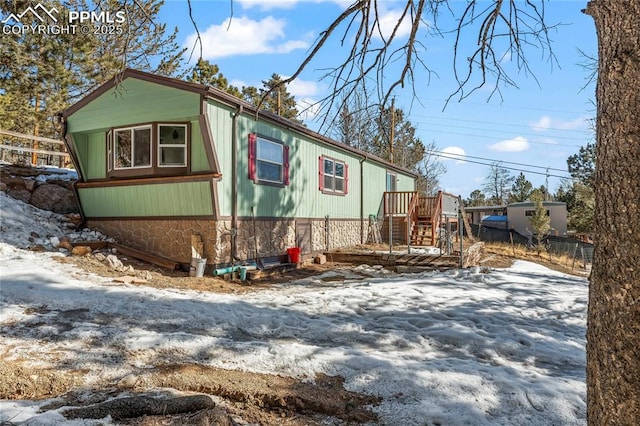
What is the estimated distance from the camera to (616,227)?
5.19 feet

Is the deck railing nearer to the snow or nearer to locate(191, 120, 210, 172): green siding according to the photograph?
the snow

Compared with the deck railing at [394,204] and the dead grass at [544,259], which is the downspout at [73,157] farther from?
the dead grass at [544,259]

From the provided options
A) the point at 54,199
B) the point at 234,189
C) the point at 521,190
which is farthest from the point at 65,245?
the point at 521,190

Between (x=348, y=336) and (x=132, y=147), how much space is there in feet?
22.7

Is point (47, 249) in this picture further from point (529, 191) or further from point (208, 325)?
point (529, 191)

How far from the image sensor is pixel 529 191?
158 feet

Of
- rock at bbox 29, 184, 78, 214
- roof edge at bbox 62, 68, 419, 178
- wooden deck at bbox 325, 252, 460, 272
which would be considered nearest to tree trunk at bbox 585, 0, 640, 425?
roof edge at bbox 62, 68, 419, 178

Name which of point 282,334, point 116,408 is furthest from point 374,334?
point 116,408

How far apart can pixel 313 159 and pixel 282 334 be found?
7792 mm

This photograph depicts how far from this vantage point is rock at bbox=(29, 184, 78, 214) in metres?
10.7

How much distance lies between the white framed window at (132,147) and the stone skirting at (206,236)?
1304 mm

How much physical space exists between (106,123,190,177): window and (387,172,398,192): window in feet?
34.1

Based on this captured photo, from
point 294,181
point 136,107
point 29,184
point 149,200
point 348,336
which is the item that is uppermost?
point 136,107

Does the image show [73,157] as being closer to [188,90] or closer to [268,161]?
[188,90]
